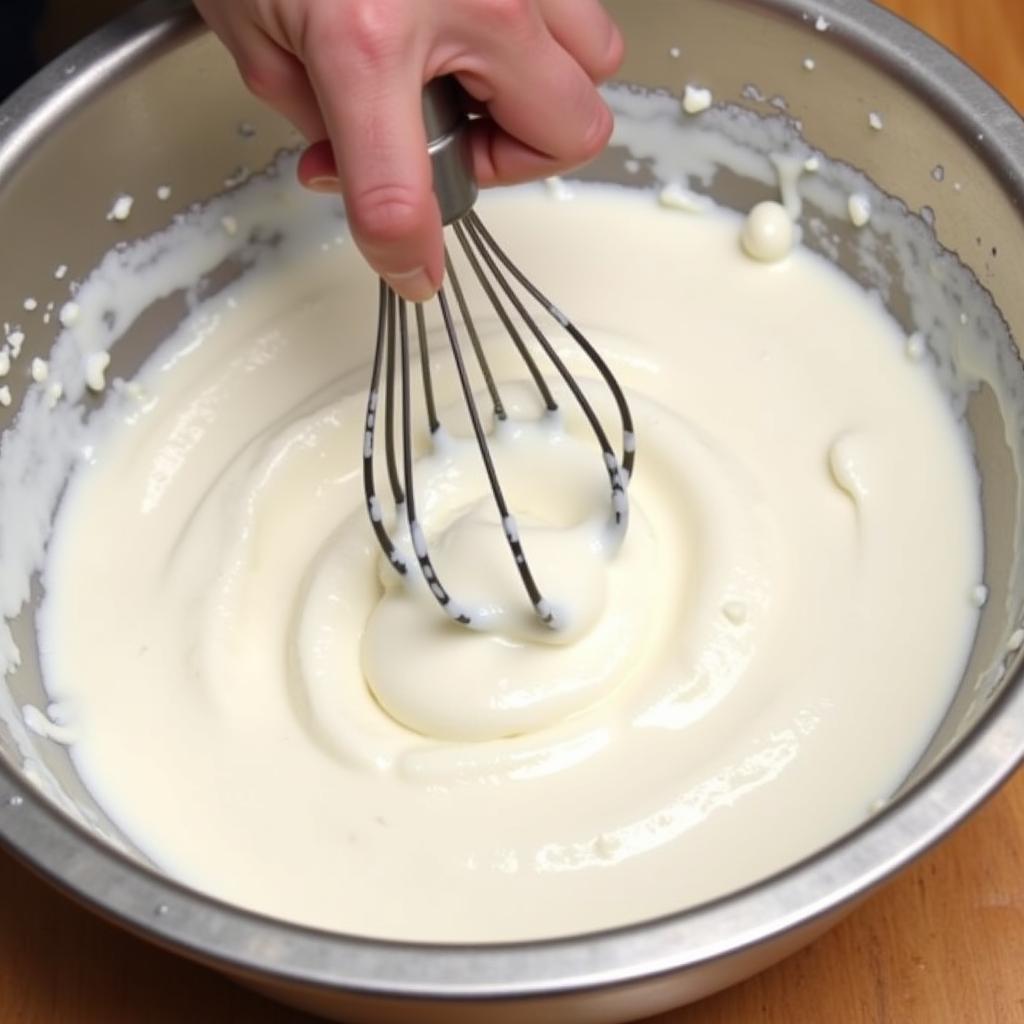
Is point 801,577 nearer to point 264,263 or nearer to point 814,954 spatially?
point 814,954

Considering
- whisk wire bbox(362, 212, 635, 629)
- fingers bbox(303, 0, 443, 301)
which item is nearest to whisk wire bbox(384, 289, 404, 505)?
whisk wire bbox(362, 212, 635, 629)

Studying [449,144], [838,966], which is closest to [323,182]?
[449,144]

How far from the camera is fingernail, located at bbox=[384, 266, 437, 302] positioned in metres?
0.76

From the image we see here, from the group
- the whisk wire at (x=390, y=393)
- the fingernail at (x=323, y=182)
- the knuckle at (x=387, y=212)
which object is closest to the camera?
the knuckle at (x=387, y=212)

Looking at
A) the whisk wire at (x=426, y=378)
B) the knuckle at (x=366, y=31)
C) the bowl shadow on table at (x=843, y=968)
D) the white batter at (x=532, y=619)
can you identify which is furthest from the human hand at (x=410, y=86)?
the bowl shadow on table at (x=843, y=968)

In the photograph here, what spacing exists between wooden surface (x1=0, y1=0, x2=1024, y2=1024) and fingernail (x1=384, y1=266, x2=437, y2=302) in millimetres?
453

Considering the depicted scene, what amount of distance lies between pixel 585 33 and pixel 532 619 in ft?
1.22

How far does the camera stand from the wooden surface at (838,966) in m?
0.88

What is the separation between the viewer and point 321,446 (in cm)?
110

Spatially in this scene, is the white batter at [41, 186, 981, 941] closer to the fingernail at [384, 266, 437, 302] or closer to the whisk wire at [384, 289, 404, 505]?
the whisk wire at [384, 289, 404, 505]

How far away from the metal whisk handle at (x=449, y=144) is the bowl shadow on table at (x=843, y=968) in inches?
19.8

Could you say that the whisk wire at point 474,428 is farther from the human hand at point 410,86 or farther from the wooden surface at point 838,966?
the wooden surface at point 838,966

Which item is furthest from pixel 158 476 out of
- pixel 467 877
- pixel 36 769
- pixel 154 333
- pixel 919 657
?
pixel 919 657

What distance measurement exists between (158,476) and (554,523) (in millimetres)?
323
